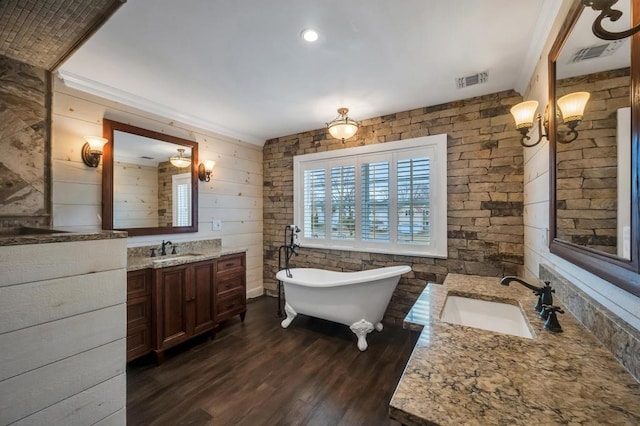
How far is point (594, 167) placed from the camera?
3.47 feet

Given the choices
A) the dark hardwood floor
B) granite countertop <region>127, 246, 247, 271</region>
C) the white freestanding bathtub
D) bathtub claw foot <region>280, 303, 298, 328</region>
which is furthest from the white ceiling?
the dark hardwood floor

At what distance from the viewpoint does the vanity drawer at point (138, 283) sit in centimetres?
220

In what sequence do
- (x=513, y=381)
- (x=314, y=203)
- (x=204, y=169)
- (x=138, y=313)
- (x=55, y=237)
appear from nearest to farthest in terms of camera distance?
(x=513, y=381)
(x=55, y=237)
(x=138, y=313)
(x=204, y=169)
(x=314, y=203)

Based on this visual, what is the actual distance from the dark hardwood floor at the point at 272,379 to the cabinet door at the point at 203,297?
20cm

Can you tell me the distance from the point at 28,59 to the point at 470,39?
10.2ft

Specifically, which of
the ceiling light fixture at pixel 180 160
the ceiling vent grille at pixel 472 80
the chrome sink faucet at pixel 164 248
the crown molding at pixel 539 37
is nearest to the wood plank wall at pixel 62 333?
the chrome sink faucet at pixel 164 248

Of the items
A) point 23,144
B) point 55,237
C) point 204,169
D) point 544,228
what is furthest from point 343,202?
point 23,144

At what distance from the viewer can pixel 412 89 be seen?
2.57 meters

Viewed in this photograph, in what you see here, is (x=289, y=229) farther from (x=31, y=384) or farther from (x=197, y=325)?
(x=31, y=384)

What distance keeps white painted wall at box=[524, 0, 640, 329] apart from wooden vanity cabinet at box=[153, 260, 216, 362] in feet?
9.58

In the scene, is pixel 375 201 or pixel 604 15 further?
pixel 375 201

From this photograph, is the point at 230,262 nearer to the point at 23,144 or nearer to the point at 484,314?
the point at 23,144

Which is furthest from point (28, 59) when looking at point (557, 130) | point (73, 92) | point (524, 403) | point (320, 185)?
point (557, 130)

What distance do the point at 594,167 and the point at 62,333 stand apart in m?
2.23
